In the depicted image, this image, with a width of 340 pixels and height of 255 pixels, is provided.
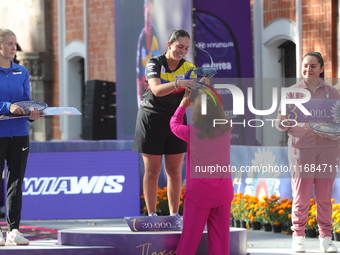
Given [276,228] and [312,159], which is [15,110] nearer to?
[312,159]

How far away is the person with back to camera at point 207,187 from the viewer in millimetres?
6465

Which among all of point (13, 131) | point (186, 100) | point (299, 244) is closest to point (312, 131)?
point (299, 244)

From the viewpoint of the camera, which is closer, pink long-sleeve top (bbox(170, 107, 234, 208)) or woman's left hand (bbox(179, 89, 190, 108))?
pink long-sleeve top (bbox(170, 107, 234, 208))

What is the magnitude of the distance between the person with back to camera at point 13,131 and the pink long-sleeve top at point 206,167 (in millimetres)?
1140

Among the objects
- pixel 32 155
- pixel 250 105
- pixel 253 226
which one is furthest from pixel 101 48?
pixel 250 105

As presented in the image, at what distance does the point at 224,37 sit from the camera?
1327 cm

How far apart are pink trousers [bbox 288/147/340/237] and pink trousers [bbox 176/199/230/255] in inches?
40.9

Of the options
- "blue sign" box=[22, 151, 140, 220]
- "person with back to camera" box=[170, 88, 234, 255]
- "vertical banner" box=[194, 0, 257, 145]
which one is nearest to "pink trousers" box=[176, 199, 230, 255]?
"person with back to camera" box=[170, 88, 234, 255]

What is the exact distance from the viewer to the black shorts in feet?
23.0

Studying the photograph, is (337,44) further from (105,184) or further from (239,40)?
(105,184)

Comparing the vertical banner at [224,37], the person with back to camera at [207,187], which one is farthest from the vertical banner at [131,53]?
the person with back to camera at [207,187]

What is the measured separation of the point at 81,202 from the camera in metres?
10.2

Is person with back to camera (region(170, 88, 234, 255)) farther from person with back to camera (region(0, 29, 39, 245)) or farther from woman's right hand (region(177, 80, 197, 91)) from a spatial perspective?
person with back to camera (region(0, 29, 39, 245))

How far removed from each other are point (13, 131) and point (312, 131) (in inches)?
92.6
